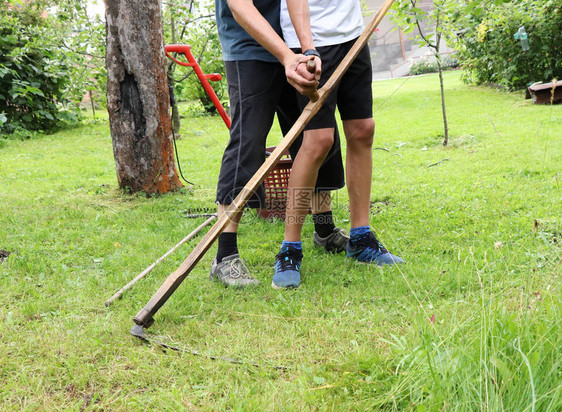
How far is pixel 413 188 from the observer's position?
14.0 feet

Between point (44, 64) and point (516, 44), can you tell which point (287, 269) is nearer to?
point (44, 64)

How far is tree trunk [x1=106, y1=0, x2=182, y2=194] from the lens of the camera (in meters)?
4.24

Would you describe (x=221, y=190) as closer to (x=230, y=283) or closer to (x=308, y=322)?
(x=230, y=283)

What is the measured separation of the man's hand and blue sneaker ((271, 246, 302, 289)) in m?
0.86

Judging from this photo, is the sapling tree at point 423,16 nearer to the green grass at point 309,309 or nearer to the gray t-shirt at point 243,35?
the green grass at point 309,309

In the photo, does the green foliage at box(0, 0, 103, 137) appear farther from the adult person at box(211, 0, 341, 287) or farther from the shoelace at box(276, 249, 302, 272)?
the shoelace at box(276, 249, 302, 272)

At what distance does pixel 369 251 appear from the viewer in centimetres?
266

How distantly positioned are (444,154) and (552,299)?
14.8ft

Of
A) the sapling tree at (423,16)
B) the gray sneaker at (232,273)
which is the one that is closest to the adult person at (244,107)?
the gray sneaker at (232,273)

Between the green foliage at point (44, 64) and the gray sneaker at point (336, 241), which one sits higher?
the green foliage at point (44, 64)

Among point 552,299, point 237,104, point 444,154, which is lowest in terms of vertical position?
point 444,154

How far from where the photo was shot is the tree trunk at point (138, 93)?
13.9ft

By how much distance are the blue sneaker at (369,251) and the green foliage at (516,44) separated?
6960mm

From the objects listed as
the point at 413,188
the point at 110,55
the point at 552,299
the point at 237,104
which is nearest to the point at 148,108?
the point at 110,55
